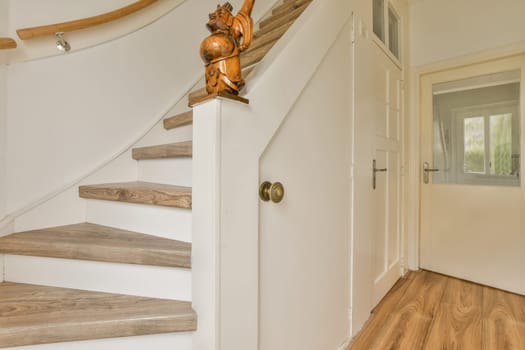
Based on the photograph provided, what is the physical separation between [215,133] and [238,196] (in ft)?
0.64

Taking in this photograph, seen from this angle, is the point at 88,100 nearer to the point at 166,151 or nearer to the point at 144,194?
the point at 166,151

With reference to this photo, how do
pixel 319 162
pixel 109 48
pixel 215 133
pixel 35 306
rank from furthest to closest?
1. pixel 109 48
2. pixel 319 162
3. pixel 35 306
4. pixel 215 133

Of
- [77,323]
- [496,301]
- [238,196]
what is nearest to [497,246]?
[496,301]

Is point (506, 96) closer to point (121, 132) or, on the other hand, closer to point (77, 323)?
point (121, 132)

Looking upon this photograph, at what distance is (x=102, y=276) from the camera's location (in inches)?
39.8

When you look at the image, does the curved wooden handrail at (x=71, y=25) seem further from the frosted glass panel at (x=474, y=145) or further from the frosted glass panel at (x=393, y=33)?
the frosted glass panel at (x=474, y=145)

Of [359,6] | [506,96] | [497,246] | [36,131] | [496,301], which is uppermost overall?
[359,6]

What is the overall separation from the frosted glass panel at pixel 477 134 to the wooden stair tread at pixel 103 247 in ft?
8.07

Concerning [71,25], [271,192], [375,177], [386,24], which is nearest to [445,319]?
[375,177]

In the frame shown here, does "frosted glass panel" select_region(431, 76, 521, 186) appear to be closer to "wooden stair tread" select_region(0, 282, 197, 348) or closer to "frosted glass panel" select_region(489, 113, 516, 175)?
"frosted glass panel" select_region(489, 113, 516, 175)

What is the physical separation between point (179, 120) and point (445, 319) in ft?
6.60

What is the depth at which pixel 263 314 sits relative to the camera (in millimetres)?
956

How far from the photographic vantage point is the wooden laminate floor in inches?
59.9

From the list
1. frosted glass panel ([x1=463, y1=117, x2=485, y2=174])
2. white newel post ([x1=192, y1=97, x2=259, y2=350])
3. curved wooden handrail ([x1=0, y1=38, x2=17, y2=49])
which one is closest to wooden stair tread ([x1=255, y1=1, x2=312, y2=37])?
white newel post ([x1=192, y1=97, x2=259, y2=350])
